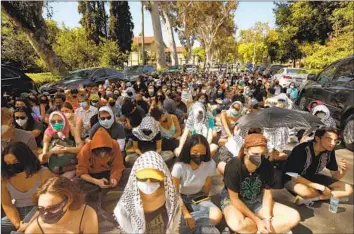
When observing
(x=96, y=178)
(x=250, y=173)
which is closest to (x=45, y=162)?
(x=96, y=178)

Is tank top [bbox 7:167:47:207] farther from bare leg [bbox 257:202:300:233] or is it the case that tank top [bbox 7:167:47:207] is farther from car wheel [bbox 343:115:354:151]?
car wheel [bbox 343:115:354:151]

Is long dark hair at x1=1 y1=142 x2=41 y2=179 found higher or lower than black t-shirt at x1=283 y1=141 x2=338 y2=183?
higher

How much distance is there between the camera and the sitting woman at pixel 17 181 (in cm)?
277

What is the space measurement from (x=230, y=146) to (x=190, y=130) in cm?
96

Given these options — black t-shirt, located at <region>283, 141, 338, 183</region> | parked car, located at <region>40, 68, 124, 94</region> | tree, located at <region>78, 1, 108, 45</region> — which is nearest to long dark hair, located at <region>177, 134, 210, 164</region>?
black t-shirt, located at <region>283, 141, 338, 183</region>

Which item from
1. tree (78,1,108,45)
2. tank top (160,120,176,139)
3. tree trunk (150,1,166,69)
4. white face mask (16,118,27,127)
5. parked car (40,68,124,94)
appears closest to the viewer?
white face mask (16,118,27,127)

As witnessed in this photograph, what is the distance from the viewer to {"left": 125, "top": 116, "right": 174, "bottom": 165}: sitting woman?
4.79 metres

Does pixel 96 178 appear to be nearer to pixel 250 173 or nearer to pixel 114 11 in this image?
pixel 250 173

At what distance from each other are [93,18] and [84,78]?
22.6m

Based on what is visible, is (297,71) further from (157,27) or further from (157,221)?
(157,221)

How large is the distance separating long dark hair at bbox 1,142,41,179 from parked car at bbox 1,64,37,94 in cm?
604

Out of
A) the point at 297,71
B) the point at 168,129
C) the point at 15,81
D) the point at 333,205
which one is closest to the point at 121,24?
the point at 297,71

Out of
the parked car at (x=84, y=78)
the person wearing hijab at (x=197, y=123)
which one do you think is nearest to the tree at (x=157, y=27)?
the parked car at (x=84, y=78)

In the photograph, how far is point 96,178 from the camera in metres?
3.52
